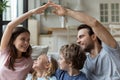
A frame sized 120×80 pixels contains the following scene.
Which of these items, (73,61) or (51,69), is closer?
(73,61)

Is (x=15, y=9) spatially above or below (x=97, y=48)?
above

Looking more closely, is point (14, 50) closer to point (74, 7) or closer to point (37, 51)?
point (37, 51)

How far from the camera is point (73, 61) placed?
161 centimetres

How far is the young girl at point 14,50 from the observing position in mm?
1801

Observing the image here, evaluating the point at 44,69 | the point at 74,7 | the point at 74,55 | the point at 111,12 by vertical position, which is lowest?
the point at 44,69

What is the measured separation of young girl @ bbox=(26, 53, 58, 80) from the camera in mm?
1717

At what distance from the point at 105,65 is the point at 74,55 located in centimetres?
21

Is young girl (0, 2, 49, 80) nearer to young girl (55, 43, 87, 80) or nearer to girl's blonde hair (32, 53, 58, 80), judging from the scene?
girl's blonde hair (32, 53, 58, 80)

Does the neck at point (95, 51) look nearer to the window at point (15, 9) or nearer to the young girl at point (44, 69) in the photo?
the young girl at point (44, 69)

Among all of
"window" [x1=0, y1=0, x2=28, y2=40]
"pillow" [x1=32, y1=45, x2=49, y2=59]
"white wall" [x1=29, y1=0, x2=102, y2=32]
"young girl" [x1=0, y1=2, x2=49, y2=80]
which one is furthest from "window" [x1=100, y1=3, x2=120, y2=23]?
"young girl" [x1=0, y1=2, x2=49, y2=80]

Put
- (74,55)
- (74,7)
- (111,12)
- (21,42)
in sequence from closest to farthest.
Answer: (74,55) → (21,42) → (111,12) → (74,7)

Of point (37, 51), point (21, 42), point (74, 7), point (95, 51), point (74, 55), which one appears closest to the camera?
point (74, 55)

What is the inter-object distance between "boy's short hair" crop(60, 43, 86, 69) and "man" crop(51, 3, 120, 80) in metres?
0.07

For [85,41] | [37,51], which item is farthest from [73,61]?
[37,51]
